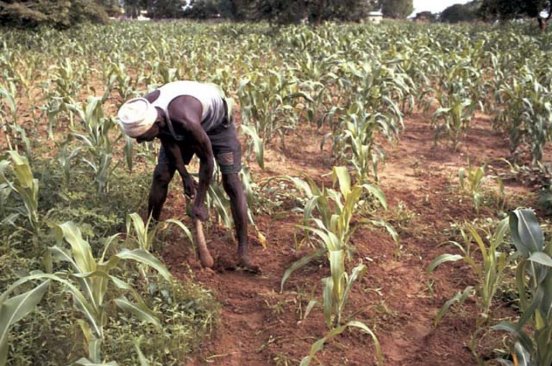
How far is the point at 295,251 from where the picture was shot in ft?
12.5

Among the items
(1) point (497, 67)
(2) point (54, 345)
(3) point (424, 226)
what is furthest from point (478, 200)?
(1) point (497, 67)

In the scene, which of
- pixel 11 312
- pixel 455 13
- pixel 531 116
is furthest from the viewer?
pixel 455 13

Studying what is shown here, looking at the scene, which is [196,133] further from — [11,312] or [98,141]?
[98,141]

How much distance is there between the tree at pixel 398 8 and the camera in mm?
69250

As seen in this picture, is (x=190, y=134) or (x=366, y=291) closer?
(x=190, y=134)

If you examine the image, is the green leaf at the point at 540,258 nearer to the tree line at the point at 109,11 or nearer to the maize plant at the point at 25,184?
the maize plant at the point at 25,184

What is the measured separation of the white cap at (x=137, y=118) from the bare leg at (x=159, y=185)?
621mm

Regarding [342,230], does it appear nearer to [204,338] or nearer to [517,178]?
[204,338]

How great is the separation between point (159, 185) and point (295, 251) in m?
1.03

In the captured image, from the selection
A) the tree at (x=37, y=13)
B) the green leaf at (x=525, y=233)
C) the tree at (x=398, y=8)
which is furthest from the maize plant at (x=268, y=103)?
the tree at (x=398, y=8)

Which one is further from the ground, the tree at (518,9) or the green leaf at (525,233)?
the tree at (518,9)

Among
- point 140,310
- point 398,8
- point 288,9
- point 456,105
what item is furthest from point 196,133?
point 398,8

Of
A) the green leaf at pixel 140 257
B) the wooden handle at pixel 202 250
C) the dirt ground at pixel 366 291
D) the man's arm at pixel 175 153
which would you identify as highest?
the man's arm at pixel 175 153

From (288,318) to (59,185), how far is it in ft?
7.36
